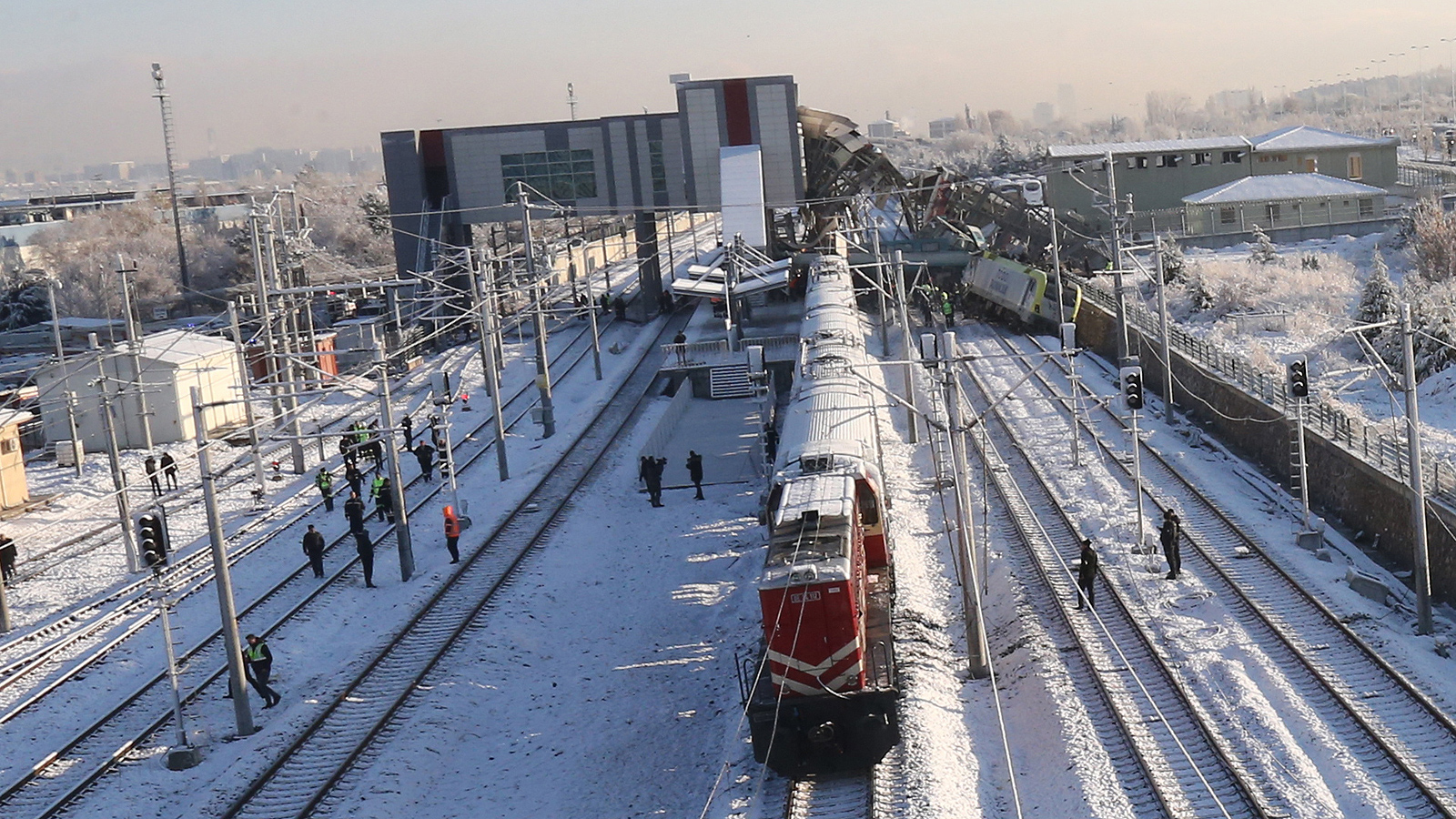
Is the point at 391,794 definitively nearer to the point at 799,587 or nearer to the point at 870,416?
the point at 799,587

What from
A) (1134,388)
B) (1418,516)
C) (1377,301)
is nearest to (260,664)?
(1134,388)

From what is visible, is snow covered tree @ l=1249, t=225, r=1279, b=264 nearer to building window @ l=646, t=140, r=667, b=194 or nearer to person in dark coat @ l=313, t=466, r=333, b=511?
building window @ l=646, t=140, r=667, b=194

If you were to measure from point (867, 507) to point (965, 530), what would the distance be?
1.44m

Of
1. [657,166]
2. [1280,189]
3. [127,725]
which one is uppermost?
[657,166]

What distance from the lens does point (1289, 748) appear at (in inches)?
663

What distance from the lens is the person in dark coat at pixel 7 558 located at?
27.7 meters

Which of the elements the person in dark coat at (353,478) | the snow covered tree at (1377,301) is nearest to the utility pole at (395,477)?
the person in dark coat at (353,478)

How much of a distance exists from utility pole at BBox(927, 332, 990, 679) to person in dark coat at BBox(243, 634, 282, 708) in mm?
10236

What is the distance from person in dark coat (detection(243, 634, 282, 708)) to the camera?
805 inches

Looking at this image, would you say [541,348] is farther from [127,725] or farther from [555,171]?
[555,171]

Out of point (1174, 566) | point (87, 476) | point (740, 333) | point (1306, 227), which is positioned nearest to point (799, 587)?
point (1174, 566)

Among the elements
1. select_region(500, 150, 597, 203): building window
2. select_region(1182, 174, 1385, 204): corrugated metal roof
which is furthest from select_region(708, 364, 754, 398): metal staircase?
select_region(1182, 174, 1385, 204): corrugated metal roof

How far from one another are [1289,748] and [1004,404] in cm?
2296

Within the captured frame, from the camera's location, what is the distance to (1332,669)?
63.2 ft
